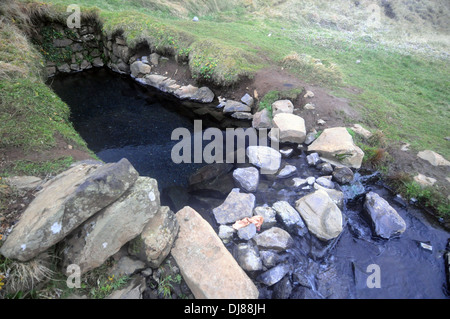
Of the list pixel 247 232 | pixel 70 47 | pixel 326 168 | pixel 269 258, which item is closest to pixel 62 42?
pixel 70 47

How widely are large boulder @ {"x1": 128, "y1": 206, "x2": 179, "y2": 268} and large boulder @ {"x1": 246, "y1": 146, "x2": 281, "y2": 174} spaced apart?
3.69 meters

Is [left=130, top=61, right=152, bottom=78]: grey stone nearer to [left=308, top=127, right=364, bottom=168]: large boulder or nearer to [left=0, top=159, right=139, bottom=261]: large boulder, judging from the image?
[left=308, top=127, right=364, bottom=168]: large boulder

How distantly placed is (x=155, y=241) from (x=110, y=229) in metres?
0.85

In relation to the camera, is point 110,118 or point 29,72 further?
point 110,118

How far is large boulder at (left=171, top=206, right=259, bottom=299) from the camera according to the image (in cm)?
420

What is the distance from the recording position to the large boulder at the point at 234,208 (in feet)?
19.4

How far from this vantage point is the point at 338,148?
774cm

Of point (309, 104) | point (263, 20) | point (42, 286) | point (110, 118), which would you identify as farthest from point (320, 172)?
point (263, 20)

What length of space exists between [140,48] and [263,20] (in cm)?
1351

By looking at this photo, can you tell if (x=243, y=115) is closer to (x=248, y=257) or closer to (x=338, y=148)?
(x=338, y=148)

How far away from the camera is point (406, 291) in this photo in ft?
15.7

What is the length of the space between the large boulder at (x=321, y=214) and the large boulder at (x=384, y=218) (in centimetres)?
90

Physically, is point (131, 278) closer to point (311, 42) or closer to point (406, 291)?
point (406, 291)

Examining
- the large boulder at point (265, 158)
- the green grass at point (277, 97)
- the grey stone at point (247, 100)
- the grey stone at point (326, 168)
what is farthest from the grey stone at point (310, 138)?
the grey stone at point (247, 100)
